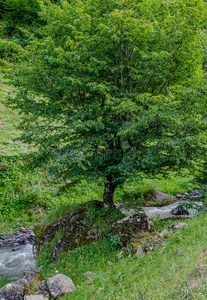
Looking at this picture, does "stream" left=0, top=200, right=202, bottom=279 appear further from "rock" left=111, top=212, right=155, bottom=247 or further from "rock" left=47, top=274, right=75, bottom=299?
"rock" left=47, top=274, right=75, bottom=299

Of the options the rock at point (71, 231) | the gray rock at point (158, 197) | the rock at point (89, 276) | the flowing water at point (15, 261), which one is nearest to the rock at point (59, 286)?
A: the rock at point (89, 276)

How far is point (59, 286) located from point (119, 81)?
567 cm

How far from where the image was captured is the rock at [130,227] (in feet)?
22.1

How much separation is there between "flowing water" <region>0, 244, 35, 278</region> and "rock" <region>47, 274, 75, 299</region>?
3105 millimetres

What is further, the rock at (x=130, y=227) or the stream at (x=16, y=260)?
the stream at (x=16, y=260)

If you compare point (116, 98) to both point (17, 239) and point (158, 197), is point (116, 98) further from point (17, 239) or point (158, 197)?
point (158, 197)

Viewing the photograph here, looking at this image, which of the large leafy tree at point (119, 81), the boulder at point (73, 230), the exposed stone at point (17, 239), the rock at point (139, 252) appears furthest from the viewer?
the exposed stone at point (17, 239)

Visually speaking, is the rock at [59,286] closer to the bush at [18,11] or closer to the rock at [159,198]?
the rock at [159,198]

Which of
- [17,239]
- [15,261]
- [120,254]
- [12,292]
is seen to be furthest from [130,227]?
[17,239]

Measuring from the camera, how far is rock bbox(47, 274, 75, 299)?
4.84m

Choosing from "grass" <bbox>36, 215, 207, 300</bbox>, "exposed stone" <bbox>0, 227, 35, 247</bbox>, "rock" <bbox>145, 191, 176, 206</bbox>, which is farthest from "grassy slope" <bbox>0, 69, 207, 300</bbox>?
"rock" <bbox>145, 191, 176, 206</bbox>

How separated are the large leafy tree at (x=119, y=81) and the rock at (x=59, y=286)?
8.60 feet

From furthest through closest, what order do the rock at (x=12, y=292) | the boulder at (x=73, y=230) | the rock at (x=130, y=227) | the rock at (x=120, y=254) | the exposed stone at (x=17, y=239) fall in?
the exposed stone at (x=17, y=239)
the boulder at (x=73, y=230)
the rock at (x=130, y=227)
the rock at (x=120, y=254)
the rock at (x=12, y=292)

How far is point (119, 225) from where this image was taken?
715cm
